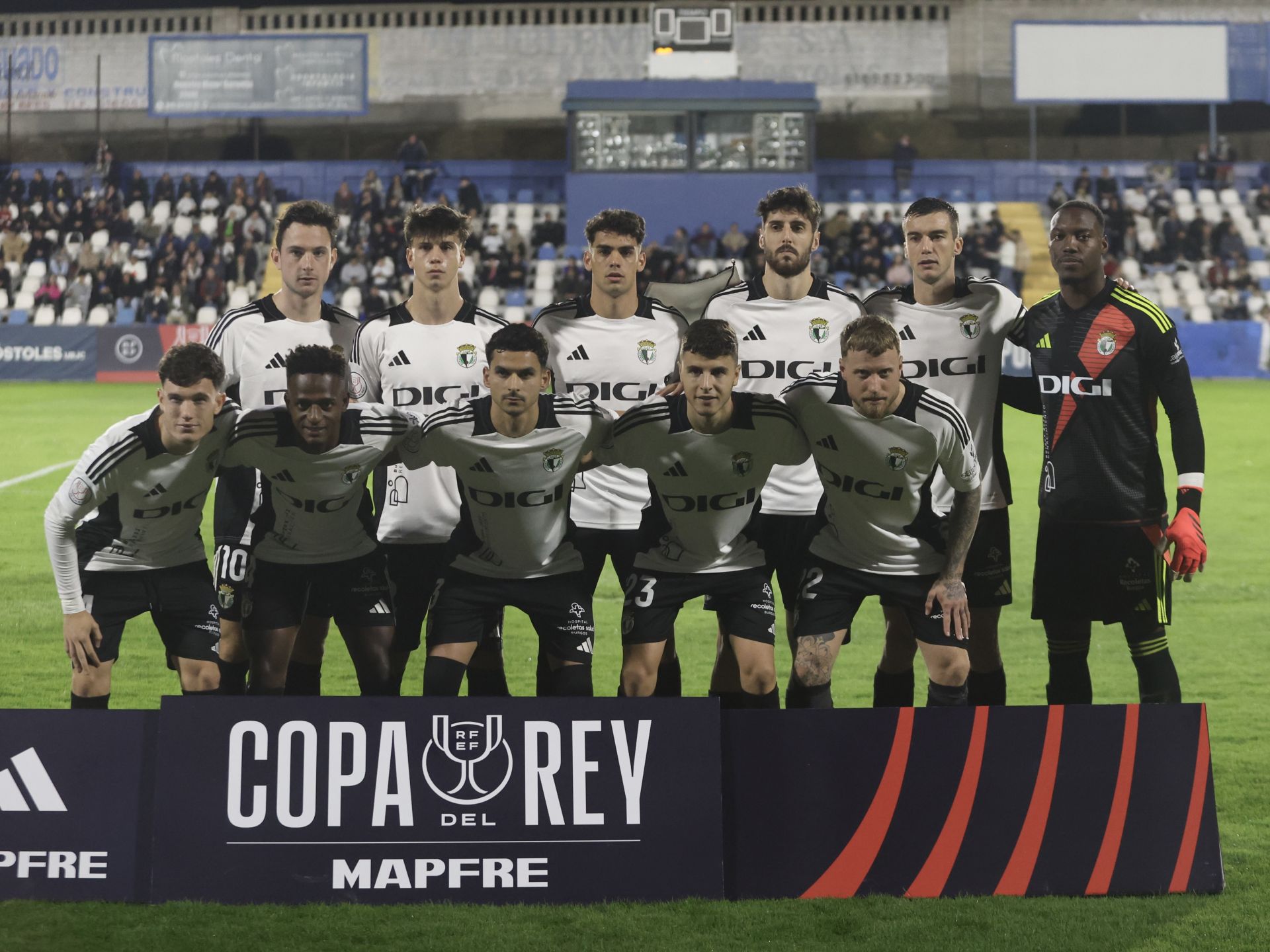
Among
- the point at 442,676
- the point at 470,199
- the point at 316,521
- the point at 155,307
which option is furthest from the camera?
the point at 470,199

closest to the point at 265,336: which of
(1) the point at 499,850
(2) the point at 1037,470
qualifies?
(1) the point at 499,850

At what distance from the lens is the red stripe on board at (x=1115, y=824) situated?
438 cm

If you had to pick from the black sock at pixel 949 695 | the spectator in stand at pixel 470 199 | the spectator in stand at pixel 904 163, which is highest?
the spectator in stand at pixel 904 163

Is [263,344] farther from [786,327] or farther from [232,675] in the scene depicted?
[786,327]

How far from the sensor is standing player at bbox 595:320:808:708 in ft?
16.1

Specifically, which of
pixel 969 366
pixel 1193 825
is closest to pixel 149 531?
pixel 969 366

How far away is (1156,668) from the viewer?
207 inches

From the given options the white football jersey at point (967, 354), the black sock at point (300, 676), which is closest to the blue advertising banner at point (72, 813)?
the black sock at point (300, 676)

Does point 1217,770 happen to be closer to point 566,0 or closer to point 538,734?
point 538,734

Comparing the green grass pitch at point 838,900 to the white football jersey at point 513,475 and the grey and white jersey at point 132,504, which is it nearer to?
the grey and white jersey at point 132,504

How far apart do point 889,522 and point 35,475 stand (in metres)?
11.8

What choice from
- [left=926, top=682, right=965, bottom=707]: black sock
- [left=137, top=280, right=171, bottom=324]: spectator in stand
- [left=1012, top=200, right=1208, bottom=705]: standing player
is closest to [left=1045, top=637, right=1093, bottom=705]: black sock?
[left=1012, top=200, right=1208, bottom=705]: standing player

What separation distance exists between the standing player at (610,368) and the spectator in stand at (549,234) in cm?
2422

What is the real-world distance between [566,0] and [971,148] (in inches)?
407
